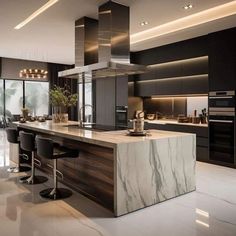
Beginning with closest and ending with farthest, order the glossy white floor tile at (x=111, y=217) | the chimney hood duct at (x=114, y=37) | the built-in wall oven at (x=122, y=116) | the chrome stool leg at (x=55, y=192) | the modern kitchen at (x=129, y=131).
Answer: the glossy white floor tile at (x=111, y=217)
the modern kitchen at (x=129, y=131)
the chrome stool leg at (x=55, y=192)
the chimney hood duct at (x=114, y=37)
the built-in wall oven at (x=122, y=116)

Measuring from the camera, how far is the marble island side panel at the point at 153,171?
3020 mm

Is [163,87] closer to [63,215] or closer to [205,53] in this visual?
[205,53]

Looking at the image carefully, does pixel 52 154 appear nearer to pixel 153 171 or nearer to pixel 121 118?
pixel 153 171

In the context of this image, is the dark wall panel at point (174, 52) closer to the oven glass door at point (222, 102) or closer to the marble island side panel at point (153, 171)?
the oven glass door at point (222, 102)

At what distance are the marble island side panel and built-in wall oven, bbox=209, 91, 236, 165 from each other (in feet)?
5.80

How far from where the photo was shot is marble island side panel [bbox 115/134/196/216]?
9.91 ft

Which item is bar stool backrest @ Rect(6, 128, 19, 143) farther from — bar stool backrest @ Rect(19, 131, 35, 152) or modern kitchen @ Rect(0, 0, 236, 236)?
bar stool backrest @ Rect(19, 131, 35, 152)

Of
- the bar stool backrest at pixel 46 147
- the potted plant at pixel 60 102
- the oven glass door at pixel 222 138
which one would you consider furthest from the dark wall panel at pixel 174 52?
the bar stool backrest at pixel 46 147

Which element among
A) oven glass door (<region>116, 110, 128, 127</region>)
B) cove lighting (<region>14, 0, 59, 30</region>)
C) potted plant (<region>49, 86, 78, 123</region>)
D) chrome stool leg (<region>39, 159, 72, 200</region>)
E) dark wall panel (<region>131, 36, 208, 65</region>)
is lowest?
chrome stool leg (<region>39, 159, 72, 200</region>)

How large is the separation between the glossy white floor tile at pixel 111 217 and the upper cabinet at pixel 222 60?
2277 millimetres

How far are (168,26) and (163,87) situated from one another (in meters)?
1.74

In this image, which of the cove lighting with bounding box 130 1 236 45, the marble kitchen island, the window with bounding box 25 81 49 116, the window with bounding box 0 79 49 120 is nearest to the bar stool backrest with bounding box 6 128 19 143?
the marble kitchen island

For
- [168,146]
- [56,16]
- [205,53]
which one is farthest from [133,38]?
[168,146]

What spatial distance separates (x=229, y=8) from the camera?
445 centimetres
